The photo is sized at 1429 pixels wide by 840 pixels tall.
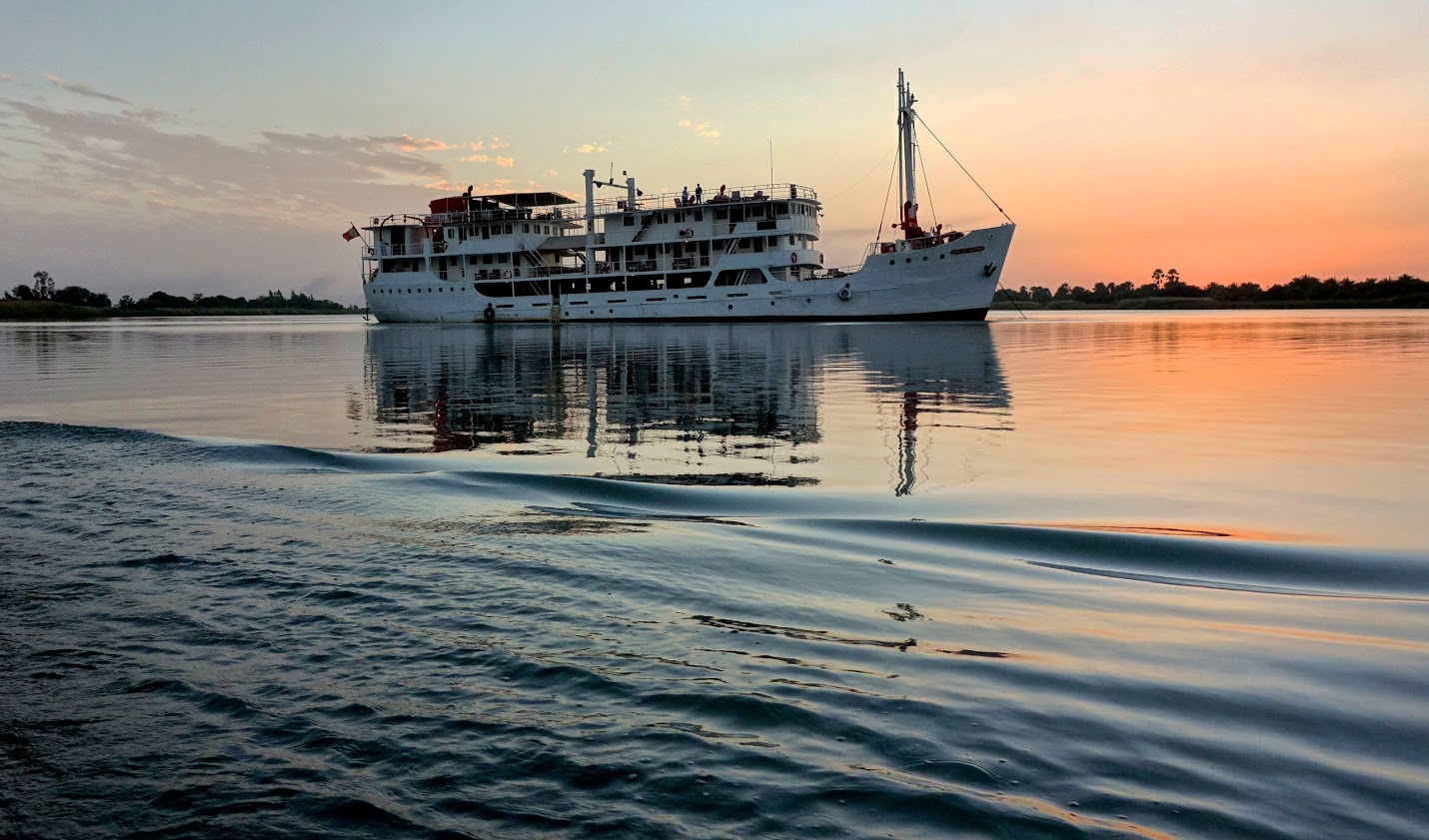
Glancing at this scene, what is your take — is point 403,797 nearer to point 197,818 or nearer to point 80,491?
point 197,818

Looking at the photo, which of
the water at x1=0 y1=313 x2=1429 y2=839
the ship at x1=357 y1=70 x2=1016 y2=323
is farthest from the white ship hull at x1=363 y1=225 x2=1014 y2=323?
the water at x1=0 y1=313 x2=1429 y2=839

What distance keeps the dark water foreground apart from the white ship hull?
43163mm

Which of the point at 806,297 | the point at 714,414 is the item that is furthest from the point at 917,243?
the point at 714,414

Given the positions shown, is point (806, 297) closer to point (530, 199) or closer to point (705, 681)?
point (530, 199)

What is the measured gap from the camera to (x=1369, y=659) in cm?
322

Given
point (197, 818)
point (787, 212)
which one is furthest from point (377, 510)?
point (787, 212)

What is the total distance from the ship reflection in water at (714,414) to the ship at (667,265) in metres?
26.1

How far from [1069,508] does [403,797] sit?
4.59m

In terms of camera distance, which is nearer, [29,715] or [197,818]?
[197,818]

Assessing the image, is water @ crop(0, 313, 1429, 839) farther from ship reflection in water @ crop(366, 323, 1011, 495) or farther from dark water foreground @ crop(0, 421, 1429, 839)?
ship reflection in water @ crop(366, 323, 1011, 495)

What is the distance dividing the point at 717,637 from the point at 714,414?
25.1 feet

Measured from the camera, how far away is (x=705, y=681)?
9.75 ft

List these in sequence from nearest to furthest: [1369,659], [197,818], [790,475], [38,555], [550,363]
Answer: [197,818] → [1369,659] → [38,555] → [790,475] → [550,363]

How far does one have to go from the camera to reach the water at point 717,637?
7.55 ft
